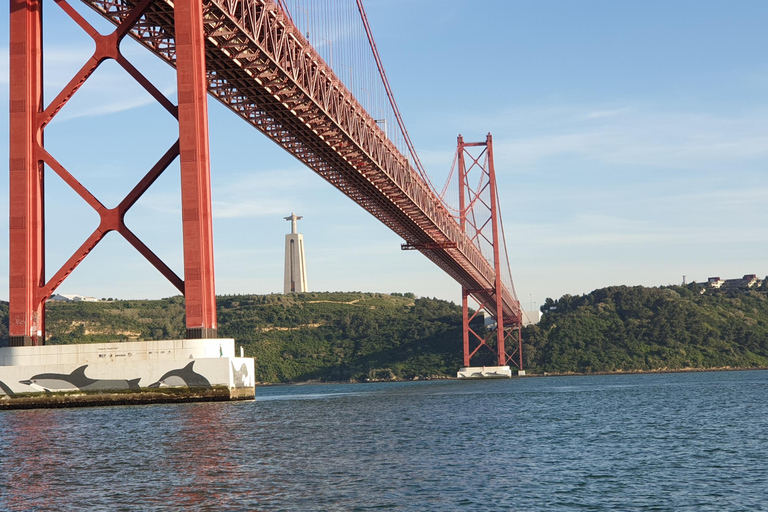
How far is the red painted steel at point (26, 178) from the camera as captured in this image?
27719 mm

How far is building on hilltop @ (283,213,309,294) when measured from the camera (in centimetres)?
13725

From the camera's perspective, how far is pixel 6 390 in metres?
26.9

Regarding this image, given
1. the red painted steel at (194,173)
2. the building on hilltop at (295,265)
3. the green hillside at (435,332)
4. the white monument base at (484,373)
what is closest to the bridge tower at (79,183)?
the red painted steel at (194,173)

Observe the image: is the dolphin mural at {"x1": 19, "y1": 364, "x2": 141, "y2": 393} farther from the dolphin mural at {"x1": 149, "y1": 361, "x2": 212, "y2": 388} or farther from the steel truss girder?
the steel truss girder

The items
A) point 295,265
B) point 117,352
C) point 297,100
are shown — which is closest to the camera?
point 117,352

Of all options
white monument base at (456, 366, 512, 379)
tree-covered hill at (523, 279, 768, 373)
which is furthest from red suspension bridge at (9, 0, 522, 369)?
tree-covered hill at (523, 279, 768, 373)

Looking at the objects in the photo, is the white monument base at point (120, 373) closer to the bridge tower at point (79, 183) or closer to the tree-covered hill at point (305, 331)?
the bridge tower at point (79, 183)

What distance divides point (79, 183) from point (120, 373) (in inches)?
234

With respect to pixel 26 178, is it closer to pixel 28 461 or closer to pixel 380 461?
pixel 28 461

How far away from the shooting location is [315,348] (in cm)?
10788

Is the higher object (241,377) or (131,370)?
(131,370)

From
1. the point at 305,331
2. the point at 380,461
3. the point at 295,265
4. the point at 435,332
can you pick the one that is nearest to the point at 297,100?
the point at 380,461

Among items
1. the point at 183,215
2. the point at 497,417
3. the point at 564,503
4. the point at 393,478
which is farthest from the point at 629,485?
the point at 183,215

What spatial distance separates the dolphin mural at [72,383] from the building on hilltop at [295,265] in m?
109
